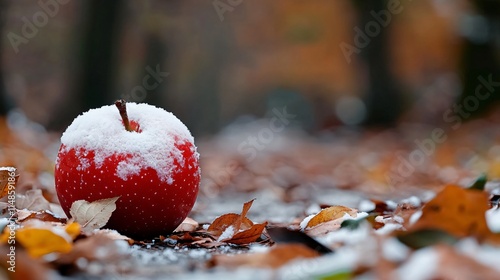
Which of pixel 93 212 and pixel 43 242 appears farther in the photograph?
pixel 93 212

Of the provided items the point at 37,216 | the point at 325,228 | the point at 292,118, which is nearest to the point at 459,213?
the point at 325,228

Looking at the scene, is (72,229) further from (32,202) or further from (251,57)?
(251,57)

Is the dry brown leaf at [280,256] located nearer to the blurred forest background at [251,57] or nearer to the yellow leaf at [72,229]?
the yellow leaf at [72,229]

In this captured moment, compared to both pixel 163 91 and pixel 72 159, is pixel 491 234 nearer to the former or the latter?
pixel 72 159

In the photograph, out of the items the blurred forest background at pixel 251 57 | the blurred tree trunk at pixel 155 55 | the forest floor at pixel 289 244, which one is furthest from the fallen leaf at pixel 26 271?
the blurred tree trunk at pixel 155 55

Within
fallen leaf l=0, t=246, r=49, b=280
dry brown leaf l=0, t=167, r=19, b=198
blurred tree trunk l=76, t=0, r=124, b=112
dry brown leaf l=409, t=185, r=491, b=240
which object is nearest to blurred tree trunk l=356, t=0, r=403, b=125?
blurred tree trunk l=76, t=0, r=124, b=112

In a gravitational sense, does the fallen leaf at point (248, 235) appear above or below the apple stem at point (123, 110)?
below
